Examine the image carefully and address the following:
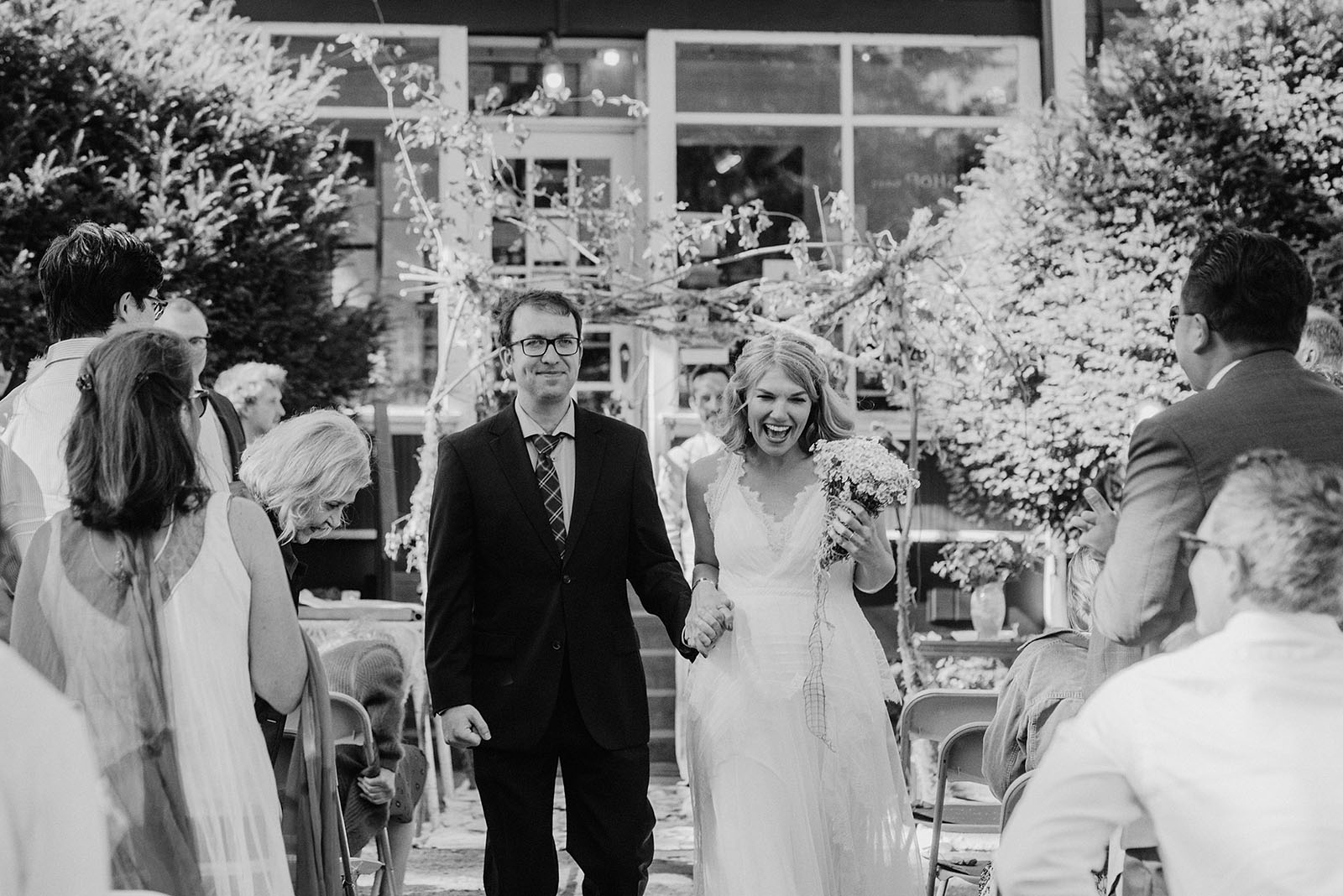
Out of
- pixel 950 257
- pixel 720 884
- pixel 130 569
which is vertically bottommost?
→ pixel 720 884

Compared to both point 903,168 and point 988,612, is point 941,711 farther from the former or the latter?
point 903,168

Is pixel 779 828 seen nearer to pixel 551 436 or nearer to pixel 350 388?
pixel 551 436

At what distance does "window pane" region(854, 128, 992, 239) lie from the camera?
11078 millimetres

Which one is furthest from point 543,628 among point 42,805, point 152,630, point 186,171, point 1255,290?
point 186,171

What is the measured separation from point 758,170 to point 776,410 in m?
6.91

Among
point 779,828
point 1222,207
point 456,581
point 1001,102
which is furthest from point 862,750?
point 1001,102

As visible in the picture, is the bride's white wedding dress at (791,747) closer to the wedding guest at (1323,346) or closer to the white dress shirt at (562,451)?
the white dress shirt at (562,451)

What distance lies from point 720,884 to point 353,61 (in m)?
8.20

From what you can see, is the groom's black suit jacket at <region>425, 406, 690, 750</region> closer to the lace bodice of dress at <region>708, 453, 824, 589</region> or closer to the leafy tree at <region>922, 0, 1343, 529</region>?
the lace bodice of dress at <region>708, 453, 824, 589</region>

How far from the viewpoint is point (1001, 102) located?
1119 cm

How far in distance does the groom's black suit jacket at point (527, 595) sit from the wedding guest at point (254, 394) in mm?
3415

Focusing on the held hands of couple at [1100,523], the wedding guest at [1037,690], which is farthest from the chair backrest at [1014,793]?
the held hands of couple at [1100,523]

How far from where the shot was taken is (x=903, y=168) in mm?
11102

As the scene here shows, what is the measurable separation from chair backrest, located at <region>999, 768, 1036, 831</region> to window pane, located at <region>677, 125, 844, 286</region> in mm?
7054
